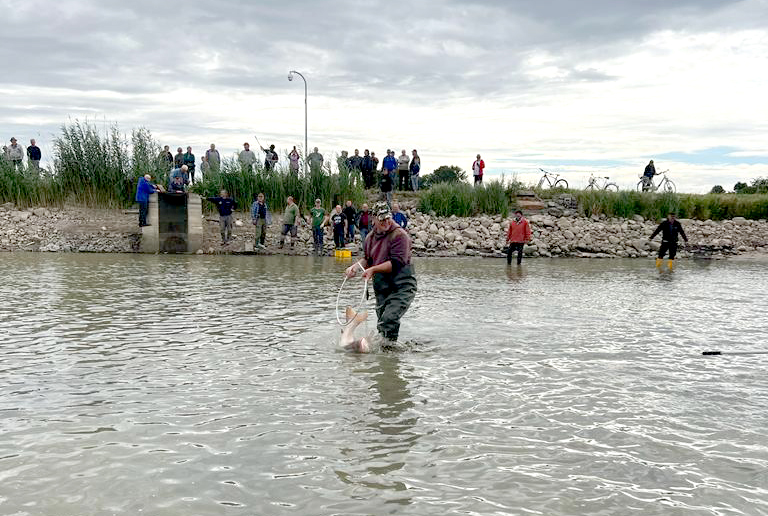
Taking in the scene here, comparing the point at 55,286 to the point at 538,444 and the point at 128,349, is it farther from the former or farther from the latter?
the point at 538,444

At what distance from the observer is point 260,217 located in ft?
90.5

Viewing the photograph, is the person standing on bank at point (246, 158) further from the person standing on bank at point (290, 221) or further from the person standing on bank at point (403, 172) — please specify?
the person standing on bank at point (403, 172)

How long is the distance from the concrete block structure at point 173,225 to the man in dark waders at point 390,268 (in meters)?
19.1

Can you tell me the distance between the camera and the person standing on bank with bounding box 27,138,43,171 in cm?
3070

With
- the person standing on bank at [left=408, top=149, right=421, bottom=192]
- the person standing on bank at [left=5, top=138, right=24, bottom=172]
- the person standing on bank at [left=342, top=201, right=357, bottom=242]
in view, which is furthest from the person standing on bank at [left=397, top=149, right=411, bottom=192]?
the person standing on bank at [left=5, top=138, right=24, bottom=172]

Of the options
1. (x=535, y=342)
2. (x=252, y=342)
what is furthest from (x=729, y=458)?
(x=252, y=342)

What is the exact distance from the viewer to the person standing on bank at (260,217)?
89.7ft

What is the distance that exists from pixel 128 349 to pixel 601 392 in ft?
18.6

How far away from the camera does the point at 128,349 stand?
29.8ft

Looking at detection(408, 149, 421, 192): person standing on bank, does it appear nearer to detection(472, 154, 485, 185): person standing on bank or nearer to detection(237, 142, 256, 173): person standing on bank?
detection(472, 154, 485, 185): person standing on bank

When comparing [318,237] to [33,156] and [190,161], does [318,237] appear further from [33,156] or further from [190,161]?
[33,156]

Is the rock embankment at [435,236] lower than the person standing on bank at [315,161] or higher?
lower

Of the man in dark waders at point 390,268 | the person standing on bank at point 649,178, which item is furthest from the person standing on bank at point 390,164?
the man in dark waders at point 390,268

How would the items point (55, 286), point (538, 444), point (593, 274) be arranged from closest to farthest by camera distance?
point (538, 444), point (55, 286), point (593, 274)
